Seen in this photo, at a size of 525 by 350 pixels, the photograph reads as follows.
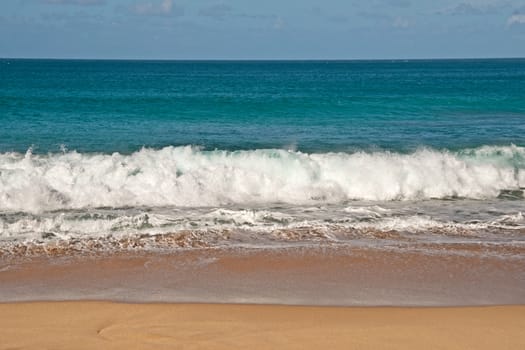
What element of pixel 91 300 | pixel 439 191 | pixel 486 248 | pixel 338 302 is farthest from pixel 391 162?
pixel 91 300

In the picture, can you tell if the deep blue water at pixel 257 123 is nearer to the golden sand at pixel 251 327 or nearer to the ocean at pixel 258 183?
the ocean at pixel 258 183

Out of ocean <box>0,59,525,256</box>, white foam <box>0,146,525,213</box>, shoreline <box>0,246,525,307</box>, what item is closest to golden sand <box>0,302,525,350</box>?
shoreline <box>0,246,525,307</box>

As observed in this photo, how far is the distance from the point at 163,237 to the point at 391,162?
7.97 m

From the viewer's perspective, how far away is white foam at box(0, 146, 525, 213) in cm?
1386

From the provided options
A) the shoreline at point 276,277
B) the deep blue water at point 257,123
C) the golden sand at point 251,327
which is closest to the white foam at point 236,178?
the deep blue water at point 257,123

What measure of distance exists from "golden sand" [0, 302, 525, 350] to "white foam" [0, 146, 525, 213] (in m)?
6.35

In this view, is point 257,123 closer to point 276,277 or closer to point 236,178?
point 236,178

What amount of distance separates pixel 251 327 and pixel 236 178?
28.2ft

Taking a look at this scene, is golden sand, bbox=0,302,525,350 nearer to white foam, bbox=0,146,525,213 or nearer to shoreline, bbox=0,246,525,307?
shoreline, bbox=0,246,525,307

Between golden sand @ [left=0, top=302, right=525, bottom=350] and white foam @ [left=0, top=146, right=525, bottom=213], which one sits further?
white foam @ [left=0, top=146, right=525, bottom=213]

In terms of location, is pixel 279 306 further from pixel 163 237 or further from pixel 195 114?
pixel 195 114

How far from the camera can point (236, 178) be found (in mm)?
15297

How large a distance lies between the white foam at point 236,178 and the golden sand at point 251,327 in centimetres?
635

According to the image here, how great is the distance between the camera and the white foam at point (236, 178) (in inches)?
546
